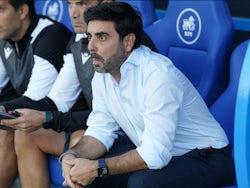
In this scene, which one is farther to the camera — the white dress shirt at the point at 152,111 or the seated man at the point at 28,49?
the seated man at the point at 28,49

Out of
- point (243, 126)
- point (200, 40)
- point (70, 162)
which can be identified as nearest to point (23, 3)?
point (200, 40)

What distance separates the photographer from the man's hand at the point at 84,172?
2.48 m

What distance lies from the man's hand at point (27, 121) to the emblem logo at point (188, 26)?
0.94 meters

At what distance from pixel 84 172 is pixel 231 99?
0.83 m

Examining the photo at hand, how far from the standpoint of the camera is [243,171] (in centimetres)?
196

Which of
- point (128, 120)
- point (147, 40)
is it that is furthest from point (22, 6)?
point (128, 120)

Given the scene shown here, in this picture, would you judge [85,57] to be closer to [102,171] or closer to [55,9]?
[102,171]

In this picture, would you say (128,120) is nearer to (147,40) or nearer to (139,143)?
(139,143)

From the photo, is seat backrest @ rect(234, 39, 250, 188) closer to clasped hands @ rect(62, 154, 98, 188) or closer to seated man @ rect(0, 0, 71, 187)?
clasped hands @ rect(62, 154, 98, 188)

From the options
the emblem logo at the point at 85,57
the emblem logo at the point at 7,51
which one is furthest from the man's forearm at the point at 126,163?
the emblem logo at the point at 7,51

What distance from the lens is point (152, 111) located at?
97.1 inches

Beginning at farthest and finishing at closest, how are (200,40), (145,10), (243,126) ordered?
(145,10) → (200,40) → (243,126)

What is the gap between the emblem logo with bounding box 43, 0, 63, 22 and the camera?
4258 mm

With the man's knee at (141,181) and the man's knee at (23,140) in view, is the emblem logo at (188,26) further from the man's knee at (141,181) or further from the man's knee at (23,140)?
the man's knee at (141,181)
